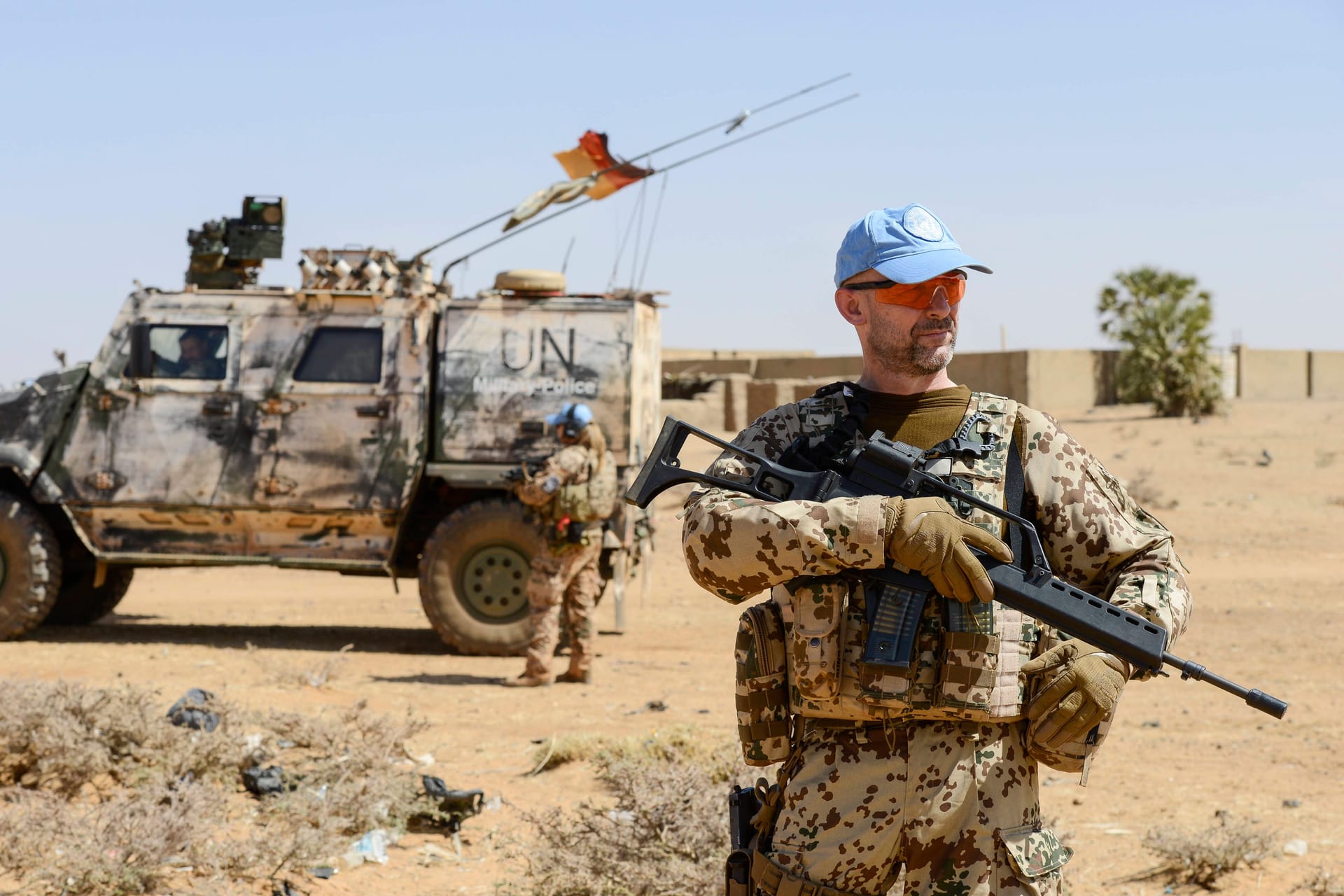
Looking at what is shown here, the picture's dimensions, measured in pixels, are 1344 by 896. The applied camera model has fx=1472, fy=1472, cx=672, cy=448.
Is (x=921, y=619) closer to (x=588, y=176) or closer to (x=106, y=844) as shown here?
(x=106, y=844)

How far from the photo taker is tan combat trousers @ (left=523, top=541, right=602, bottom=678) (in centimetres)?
864

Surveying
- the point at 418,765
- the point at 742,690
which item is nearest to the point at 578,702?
the point at 418,765

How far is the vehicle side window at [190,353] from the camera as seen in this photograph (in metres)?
9.74

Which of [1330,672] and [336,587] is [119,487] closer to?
[336,587]

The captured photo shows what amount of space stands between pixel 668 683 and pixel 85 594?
5.00m

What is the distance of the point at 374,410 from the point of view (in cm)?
959

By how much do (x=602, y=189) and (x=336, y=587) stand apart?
636 centimetres

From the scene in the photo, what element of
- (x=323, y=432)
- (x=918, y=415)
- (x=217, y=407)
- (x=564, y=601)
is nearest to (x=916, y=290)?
(x=918, y=415)

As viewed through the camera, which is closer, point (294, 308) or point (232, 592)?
point (294, 308)

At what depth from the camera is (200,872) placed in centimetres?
482

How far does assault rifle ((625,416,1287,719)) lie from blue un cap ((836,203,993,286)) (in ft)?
1.04

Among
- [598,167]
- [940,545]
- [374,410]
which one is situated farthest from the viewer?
[598,167]

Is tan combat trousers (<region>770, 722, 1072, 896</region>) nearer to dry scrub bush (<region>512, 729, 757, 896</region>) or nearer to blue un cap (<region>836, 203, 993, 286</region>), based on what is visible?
blue un cap (<region>836, 203, 993, 286</region>)

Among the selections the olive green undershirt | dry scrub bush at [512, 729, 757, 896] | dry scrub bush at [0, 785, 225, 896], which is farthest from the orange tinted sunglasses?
dry scrub bush at [0, 785, 225, 896]
